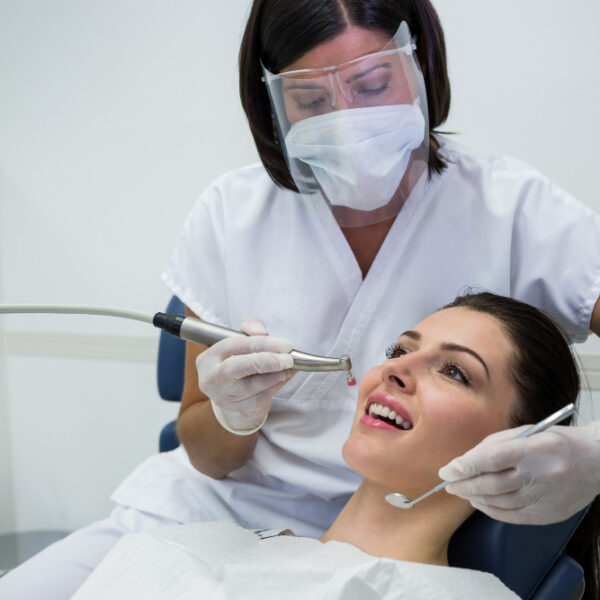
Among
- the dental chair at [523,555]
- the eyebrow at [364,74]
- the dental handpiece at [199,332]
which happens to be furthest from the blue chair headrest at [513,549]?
the eyebrow at [364,74]

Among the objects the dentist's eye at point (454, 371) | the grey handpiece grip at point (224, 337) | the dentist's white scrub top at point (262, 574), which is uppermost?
the grey handpiece grip at point (224, 337)

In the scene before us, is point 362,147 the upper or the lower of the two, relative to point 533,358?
upper

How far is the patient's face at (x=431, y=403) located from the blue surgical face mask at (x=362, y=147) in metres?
0.29

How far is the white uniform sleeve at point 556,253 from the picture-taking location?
1.37 metres

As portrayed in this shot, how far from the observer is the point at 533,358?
126 cm

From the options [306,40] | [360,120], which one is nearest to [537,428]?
[360,120]

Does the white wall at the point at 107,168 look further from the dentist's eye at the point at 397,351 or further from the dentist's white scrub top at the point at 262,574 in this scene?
the dentist's white scrub top at the point at 262,574

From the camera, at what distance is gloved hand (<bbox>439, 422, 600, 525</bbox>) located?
1.00m

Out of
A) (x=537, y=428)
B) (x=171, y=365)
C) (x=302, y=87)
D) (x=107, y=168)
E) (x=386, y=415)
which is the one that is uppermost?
(x=302, y=87)

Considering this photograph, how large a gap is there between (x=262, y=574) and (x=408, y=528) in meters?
0.29

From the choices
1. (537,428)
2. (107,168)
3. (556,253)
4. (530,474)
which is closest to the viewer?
(537,428)

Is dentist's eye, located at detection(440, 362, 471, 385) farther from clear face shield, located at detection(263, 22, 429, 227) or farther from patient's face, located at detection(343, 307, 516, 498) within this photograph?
clear face shield, located at detection(263, 22, 429, 227)

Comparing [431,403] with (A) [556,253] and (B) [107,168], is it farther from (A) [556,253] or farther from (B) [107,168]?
(B) [107,168]

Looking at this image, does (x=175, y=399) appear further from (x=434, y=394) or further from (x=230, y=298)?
(x=434, y=394)
